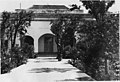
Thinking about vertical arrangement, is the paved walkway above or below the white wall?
below

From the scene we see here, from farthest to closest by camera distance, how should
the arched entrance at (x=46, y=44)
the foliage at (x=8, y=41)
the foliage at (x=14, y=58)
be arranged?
the arched entrance at (x=46, y=44) < the foliage at (x=8, y=41) < the foliage at (x=14, y=58)

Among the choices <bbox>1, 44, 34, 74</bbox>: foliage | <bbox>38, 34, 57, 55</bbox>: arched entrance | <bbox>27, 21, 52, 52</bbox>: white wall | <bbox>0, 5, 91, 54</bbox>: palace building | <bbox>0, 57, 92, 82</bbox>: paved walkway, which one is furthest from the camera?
<bbox>38, 34, 57, 55</bbox>: arched entrance

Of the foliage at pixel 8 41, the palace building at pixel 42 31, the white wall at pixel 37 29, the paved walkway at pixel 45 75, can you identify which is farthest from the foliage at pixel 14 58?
the white wall at pixel 37 29

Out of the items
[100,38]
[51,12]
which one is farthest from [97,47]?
[51,12]

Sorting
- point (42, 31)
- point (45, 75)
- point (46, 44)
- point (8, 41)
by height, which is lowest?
point (45, 75)

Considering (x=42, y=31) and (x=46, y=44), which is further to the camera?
(x=46, y=44)

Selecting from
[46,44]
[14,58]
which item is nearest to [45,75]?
[14,58]

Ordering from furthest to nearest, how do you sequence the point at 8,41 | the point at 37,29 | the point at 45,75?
the point at 37,29 < the point at 8,41 < the point at 45,75

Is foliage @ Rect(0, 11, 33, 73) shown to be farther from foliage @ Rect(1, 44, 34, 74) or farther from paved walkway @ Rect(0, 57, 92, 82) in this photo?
paved walkway @ Rect(0, 57, 92, 82)

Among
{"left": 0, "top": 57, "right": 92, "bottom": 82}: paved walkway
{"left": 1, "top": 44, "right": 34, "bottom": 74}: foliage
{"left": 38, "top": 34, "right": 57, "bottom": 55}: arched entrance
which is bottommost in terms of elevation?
{"left": 0, "top": 57, "right": 92, "bottom": 82}: paved walkway

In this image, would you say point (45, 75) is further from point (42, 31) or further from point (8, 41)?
point (42, 31)

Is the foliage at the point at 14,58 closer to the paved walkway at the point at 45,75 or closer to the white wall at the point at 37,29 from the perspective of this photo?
the paved walkway at the point at 45,75

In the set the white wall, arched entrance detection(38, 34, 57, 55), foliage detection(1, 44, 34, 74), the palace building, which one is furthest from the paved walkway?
arched entrance detection(38, 34, 57, 55)

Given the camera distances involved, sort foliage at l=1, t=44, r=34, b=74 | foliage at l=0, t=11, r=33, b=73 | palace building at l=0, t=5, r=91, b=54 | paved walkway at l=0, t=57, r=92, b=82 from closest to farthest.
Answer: paved walkway at l=0, t=57, r=92, b=82
foliage at l=1, t=44, r=34, b=74
foliage at l=0, t=11, r=33, b=73
palace building at l=0, t=5, r=91, b=54
